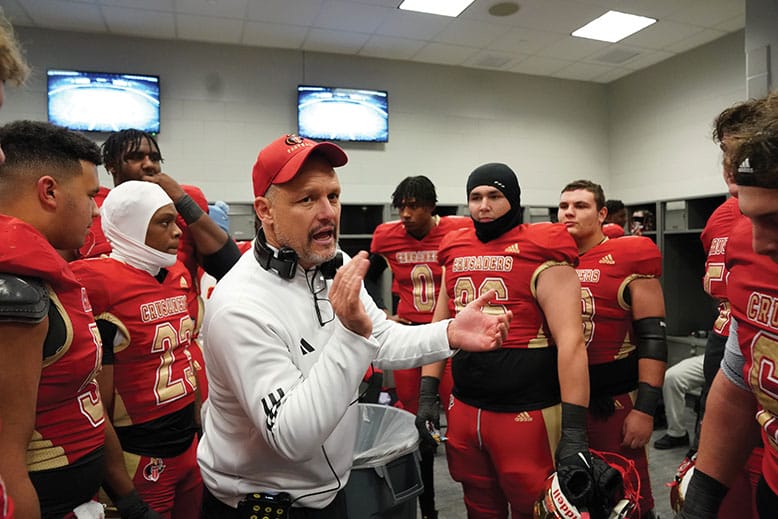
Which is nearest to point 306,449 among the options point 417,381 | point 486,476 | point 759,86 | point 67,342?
point 67,342

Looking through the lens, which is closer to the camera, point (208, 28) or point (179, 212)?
point (179, 212)

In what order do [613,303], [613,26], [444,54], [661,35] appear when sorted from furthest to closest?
[444,54], [661,35], [613,26], [613,303]

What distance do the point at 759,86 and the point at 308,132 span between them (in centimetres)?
433

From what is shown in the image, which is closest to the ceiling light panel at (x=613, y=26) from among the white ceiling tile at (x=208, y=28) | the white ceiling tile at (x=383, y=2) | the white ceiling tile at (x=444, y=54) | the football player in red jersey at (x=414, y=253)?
the white ceiling tile at (x=444, y=54)

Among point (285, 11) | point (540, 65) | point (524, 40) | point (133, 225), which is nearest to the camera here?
point (133, 225)

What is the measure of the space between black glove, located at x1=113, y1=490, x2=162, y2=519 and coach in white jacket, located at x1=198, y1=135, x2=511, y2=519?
0.31 meters

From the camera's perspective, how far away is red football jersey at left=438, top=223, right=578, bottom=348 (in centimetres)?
197

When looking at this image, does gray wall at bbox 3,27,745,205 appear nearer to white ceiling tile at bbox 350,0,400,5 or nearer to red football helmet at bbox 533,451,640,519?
white ceiling tile at bbox 350,0,400,5

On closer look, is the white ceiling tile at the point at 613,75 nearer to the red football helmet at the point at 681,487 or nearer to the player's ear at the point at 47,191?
the red football helmet at the point at 681,487

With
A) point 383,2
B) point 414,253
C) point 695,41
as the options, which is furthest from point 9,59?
point 695,41

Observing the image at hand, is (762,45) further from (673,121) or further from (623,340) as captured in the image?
(673,121)

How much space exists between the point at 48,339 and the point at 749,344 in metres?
1.57

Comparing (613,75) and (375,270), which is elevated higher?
(613,75)

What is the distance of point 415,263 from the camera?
139 inches
